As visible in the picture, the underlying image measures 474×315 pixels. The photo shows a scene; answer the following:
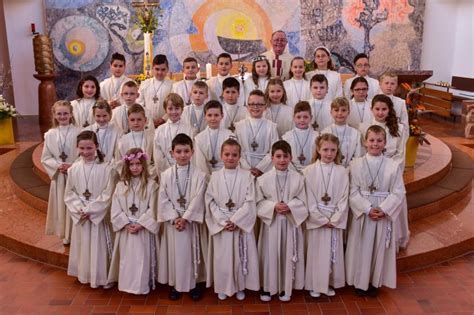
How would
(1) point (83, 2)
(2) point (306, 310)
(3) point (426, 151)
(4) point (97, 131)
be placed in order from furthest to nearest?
(1) point (83, 2) < (3) point (426, 151) < (4) point (97, 131) < (2) point (306, 310)

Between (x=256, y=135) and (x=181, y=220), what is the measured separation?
133 centimetres

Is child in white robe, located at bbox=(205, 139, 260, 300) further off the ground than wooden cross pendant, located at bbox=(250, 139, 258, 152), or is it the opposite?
wooden cross pendant, located at bbox=(250, 139, 258, 152)

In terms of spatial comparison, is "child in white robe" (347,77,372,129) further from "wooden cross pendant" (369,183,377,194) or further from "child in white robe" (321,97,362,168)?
"wooden cross pendant" (369,183,377,194)

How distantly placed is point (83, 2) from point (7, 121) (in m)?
3.37

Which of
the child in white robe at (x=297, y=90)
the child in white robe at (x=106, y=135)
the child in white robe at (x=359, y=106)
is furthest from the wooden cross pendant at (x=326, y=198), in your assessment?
the child in white robe at (x=106, y=135)

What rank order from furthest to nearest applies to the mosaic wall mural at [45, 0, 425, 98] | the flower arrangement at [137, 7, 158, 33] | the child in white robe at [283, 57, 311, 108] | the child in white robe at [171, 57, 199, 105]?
the mosaic wall mural at [45, 0, 425, 98], the flower arrangement at [137, 7, 158, 33], the child in white robe at [171, 57, 199, 105], the child in white robe at [283, 57, 311, 108]

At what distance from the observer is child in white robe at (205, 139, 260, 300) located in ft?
14.5

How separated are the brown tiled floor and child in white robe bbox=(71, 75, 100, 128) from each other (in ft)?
5.90

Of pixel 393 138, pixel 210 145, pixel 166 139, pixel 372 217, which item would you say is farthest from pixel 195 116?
pixel 372 217

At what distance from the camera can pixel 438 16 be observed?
41.3 ft

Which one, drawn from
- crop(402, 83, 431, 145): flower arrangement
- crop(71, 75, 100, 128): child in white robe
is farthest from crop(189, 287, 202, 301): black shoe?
crop(402, 83, 431, 145): flower arrangement

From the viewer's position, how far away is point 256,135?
5.33 m

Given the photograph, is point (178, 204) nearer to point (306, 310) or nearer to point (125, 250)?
point (125, 250)

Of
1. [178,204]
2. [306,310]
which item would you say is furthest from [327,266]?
[178,204]
